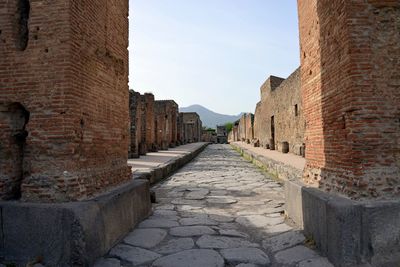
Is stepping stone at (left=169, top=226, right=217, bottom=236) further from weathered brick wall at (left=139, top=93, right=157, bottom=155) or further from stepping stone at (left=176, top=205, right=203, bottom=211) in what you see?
weathered brick wall at (left=139, top=93, right=157, bottom=155)

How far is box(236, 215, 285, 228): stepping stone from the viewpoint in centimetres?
496

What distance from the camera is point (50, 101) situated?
371 cm

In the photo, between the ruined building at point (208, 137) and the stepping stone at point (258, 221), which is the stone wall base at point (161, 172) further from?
the ruined building at point (208, 137)

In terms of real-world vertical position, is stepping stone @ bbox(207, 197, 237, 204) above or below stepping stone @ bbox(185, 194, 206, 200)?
below

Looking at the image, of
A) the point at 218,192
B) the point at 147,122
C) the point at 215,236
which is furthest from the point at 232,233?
the point at 147,122

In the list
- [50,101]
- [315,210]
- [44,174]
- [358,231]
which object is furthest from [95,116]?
[358,231]

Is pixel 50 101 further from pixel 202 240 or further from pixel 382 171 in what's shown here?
pixel 382 171

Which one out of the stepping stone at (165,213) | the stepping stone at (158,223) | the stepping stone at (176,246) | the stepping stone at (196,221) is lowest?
the stepping stone at (176,246)

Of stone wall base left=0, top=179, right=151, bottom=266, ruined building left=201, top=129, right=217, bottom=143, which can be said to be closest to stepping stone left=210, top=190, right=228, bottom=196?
stone wall base left=0, top=179, right=151, bottom=266

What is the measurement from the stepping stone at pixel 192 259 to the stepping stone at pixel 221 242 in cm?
23

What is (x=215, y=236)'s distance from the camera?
4.37 meters

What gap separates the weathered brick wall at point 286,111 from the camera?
13.9 metres

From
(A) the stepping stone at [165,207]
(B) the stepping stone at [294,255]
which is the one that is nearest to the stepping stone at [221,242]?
(B) the stepping stone at [294,255]

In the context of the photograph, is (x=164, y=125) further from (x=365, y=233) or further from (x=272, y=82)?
(x=365, y=233)
